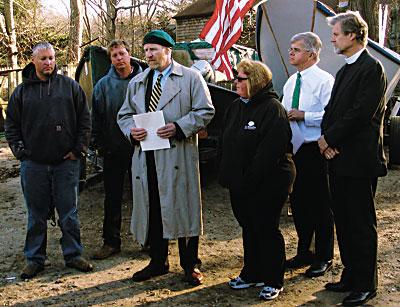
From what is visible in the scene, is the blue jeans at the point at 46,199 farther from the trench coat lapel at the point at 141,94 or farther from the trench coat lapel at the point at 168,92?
the trench coat lapel at the point at 168,92

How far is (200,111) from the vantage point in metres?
3.96

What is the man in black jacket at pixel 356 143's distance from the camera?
11.0 feet

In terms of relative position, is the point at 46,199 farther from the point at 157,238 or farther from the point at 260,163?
the point at 260,163

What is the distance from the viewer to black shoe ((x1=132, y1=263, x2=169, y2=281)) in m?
4.14

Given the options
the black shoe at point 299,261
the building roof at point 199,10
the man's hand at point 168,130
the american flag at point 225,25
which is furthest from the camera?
the building roof at point 199,10

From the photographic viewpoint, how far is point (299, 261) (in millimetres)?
4355

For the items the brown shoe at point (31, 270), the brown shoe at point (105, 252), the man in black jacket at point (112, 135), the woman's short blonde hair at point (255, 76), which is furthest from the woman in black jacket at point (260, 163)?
the brown shoe at point (31, 270)

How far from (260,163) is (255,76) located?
65 centimetres

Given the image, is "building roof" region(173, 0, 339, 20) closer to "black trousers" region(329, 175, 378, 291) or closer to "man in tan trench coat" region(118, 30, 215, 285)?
"man in tan trench coat" region(118, 30, 215, 285)

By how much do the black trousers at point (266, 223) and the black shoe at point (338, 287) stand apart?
403mm

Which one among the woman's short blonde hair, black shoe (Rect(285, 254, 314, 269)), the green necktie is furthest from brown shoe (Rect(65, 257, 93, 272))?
the green necktie

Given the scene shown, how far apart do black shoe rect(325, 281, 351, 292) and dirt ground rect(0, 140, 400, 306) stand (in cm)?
5

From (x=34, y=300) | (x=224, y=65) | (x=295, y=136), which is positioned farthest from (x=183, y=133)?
(x=224, y=65)

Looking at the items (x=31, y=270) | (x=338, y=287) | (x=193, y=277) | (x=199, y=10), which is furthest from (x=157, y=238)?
(x=199, y=10)
